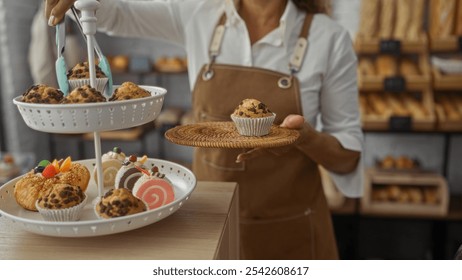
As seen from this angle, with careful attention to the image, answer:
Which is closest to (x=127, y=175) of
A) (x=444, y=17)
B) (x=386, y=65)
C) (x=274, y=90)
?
(x=274, y=90)

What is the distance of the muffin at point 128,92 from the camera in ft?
2.08

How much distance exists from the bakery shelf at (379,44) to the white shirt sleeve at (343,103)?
3.77 feet

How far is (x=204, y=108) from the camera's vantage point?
1.17 m

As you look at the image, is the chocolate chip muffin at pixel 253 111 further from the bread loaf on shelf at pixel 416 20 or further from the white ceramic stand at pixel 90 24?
the bread loaf on shelf at pixel 416 20

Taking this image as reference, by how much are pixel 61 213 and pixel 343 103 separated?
0.78 m

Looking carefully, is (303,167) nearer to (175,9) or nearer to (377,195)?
(175,9)

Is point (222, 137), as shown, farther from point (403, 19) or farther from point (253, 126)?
point (403, 19)

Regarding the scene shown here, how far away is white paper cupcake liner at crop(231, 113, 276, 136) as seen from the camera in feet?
2.48

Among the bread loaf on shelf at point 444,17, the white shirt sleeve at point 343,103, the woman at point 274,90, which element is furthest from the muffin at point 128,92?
the bread loaf on shelf at point 444,17

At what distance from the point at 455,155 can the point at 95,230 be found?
2.54 metres

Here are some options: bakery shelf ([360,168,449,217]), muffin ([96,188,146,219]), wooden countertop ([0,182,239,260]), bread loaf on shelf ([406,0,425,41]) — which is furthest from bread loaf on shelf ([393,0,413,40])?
muffin ([96,188,146,219])

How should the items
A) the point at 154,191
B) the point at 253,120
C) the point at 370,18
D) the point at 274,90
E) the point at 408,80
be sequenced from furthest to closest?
the point at 370,18
the point at 408,80
the point at 274,90
the point at 253,120
the point at 154,191

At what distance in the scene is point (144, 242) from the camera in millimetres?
650

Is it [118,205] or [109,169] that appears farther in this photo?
[109,169]
